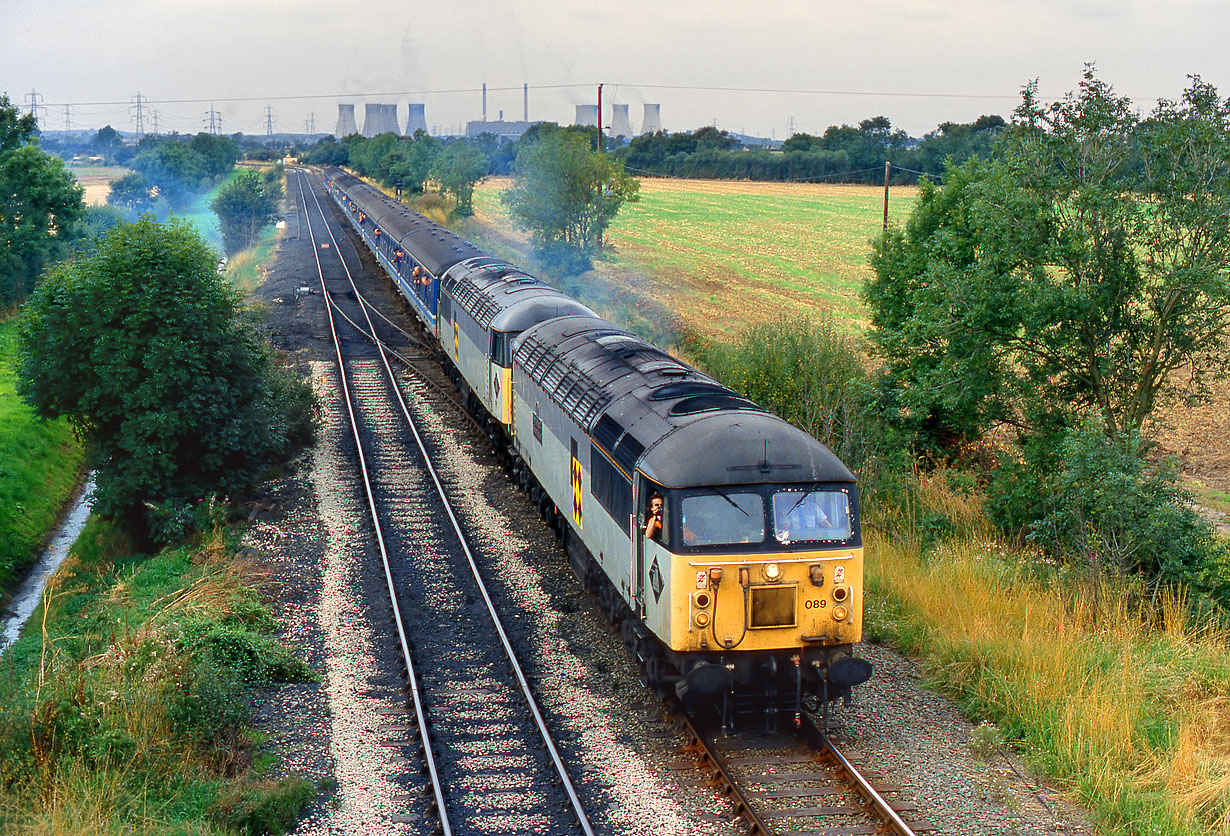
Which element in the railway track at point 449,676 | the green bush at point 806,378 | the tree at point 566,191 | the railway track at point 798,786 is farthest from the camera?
the tree at point 566,191

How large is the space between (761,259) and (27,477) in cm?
3915

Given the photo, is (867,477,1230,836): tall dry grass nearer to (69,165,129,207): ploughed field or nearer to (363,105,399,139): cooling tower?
(69,165,129,207): ploughed field

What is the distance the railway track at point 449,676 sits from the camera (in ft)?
35.1

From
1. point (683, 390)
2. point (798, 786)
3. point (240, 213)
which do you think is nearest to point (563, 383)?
point (683, 390)

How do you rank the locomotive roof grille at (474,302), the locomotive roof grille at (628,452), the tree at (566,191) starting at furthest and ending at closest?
the tree at (566,191) < the locomotive roof grille at (474,302) < the locomotive roof grille at (628,452)

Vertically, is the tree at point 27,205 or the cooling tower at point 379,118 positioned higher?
the cooling tower at point 379,118

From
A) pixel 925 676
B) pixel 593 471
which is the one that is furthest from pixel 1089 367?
pixel 593 471

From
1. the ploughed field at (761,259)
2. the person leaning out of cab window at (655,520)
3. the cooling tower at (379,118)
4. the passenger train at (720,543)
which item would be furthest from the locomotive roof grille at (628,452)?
the cooling tower at (379,118)

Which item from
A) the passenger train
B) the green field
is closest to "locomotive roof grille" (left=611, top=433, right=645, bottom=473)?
the passenger train

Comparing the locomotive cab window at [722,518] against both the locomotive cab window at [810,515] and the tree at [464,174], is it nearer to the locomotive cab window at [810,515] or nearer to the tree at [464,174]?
the locomotive cab window at [810,515]

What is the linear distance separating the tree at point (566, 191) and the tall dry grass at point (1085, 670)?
32384 mm

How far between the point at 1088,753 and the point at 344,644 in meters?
9.18

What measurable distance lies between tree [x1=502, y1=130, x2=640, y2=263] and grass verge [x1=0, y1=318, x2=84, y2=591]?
21.9m

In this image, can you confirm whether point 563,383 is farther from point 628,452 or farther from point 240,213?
point 240,213
